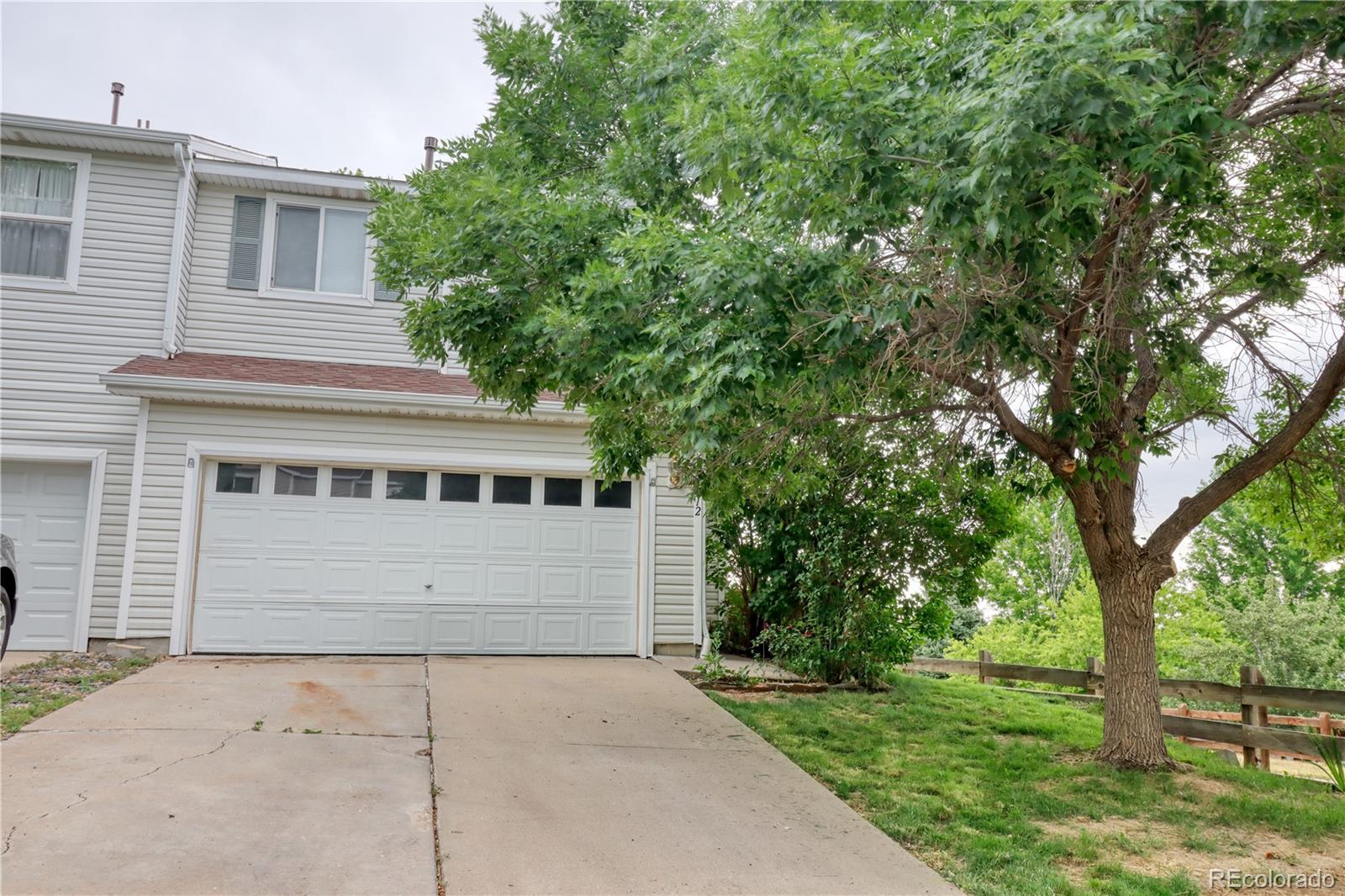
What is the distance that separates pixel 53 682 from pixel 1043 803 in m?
8.34

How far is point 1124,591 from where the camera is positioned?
697cm

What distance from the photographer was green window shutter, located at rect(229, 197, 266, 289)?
11258 millimetres

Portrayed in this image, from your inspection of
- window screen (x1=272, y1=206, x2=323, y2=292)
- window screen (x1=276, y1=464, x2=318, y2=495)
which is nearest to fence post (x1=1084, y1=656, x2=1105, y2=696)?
window screen (x1=276, y1=464, x2=318, y2=495)

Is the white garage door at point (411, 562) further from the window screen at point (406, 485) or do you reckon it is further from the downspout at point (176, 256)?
the downspout at point (176, 256)

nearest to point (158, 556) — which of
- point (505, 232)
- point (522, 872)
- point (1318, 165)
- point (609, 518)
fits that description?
point (609, 518)

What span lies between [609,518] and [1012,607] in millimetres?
26821

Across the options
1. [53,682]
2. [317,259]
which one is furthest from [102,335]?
[53,682]

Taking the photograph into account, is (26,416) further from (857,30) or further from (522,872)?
(857,30)

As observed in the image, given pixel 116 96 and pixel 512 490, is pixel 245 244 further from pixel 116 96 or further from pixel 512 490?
pixel 116 96

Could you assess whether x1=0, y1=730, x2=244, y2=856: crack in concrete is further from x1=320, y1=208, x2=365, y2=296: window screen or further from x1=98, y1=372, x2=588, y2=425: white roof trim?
x1=320, y1=208, x2=365, y2=296: window screen

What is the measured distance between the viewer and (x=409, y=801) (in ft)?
16.7

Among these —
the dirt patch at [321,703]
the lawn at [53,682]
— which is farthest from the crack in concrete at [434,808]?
the lawn at [53,682]

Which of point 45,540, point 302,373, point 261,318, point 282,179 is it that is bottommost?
point 45,540

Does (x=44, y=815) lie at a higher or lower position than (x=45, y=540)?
lower
